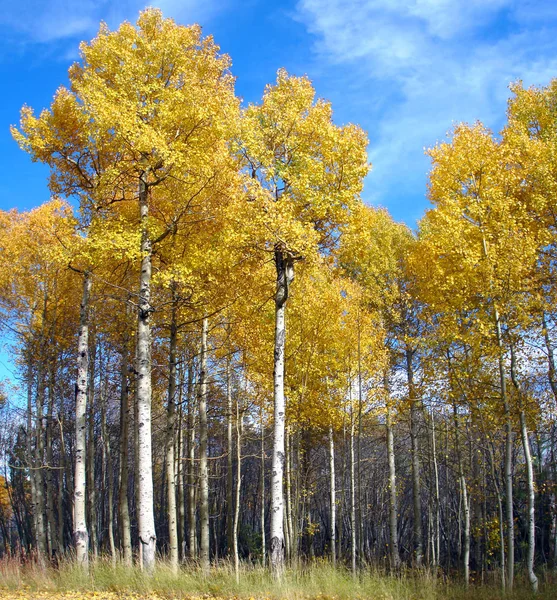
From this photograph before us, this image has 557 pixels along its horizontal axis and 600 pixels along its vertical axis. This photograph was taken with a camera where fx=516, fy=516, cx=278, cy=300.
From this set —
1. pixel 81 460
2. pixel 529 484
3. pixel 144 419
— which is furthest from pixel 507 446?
pixel 81 460

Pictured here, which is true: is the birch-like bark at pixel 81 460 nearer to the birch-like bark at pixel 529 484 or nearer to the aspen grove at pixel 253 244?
the aspen grove at pixel 253 244

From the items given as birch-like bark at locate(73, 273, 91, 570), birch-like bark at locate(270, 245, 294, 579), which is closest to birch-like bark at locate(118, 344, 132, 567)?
birch-like bark at locate(73, 273, 91, 570)

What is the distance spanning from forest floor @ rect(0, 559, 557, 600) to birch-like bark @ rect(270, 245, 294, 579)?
0.38m


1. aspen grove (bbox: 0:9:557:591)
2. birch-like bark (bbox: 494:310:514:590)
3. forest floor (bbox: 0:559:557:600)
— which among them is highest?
aspen grove (bbox: 0:9:557:591)

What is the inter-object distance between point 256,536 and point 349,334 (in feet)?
54.7

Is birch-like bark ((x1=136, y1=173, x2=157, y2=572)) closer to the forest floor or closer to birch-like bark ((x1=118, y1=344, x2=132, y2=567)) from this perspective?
the forest floor

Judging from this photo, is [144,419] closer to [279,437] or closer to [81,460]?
[81,460]

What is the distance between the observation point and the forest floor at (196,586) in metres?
7.16

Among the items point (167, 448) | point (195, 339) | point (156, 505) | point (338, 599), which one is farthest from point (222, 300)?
point (156, 505)

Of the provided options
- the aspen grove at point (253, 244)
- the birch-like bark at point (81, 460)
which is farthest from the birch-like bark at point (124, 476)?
the birch-like bark at point (81, 460)

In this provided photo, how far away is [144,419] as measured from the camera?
9.05m

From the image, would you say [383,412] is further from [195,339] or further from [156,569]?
[156,569]

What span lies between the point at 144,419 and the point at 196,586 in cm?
283

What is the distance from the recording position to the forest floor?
716 cm
